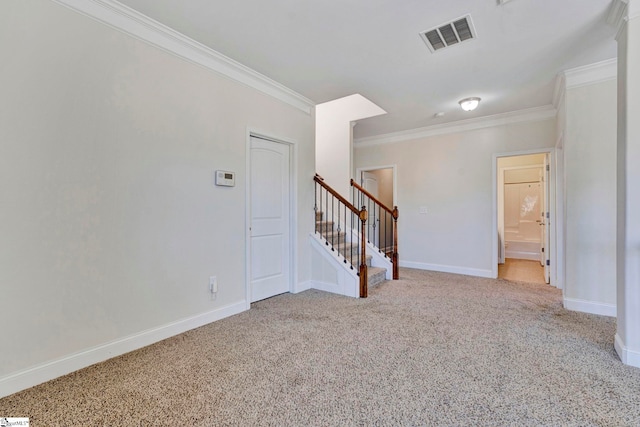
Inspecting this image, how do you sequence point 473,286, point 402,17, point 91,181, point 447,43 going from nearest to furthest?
point 91,181
point 402,17
point 447,43
point 473,286

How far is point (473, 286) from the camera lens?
4.02m

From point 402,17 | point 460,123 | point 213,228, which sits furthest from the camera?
point 460,123

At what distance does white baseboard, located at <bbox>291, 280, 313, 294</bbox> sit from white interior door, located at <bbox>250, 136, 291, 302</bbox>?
0.10 metres

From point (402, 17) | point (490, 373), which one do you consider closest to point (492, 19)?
point (402, 17)

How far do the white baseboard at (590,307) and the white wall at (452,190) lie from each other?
1.48 m

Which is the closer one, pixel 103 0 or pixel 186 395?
pixel 186 395

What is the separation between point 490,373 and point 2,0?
12.3ft

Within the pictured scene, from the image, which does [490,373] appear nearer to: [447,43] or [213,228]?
[213,228]

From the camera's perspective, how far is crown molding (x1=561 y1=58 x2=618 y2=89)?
2.84 meters

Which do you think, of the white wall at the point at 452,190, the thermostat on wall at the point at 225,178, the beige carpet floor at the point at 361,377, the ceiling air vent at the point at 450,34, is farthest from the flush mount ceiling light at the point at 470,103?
the thermostat on wall at the point at 225,178

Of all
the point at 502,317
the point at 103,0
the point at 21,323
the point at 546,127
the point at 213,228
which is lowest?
the point at 502,317

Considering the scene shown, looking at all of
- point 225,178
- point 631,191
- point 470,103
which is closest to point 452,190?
point 470,103

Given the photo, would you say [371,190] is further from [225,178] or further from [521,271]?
[225,178]

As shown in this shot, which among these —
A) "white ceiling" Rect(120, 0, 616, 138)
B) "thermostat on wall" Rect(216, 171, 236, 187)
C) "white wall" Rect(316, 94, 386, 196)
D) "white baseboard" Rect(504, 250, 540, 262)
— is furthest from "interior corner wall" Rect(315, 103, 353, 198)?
"white baseboard" Rect(504, 250, 540, 262)
